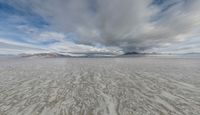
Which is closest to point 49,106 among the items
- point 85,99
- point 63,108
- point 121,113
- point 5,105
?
point 63,108

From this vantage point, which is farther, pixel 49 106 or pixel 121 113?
pixel 49 106

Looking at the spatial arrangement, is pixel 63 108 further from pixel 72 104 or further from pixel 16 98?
pixel 16 98

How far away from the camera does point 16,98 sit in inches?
271

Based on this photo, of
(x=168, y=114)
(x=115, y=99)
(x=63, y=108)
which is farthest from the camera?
(x=115, y=99)

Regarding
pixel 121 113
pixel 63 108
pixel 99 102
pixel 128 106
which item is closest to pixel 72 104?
pixel 63 108

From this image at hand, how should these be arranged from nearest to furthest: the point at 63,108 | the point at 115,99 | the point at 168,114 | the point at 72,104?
the point at 168,114 < the point at 63,108 < the point at 72,104 < the point at 115,99

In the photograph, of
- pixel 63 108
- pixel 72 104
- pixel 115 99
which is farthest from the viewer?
pixel 115 99

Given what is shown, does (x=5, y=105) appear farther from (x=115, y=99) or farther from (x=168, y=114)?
(x=168, y=114)

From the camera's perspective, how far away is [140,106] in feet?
A: 18.7

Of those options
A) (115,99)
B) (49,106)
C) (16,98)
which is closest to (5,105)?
(16,98)

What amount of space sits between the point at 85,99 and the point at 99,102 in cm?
113

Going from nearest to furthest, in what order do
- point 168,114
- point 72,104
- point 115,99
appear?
point 168,114 < point 72,104 < point 115,99

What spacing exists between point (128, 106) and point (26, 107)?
245 inches

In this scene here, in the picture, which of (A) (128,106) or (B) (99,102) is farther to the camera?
(B) (99,102)
